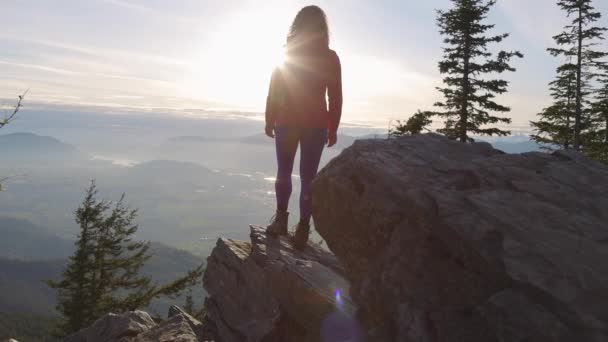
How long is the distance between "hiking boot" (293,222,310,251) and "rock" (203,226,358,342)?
0.49 feet

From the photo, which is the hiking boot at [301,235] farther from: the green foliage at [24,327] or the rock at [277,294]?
the green foliage at [24,327]

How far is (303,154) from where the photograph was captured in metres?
6.97

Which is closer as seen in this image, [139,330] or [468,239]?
[468,239]

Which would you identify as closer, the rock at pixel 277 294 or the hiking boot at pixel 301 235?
the rock at pixel 277 294

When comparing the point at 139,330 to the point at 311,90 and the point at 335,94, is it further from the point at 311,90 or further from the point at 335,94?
the point at 335,94

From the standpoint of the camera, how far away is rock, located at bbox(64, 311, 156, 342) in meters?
8.11

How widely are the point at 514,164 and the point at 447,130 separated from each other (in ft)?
80.5

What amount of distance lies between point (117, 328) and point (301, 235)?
483cm

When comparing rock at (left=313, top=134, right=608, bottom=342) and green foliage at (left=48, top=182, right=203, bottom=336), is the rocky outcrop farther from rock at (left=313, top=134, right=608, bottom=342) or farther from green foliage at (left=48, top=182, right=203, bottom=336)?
green foliage at (left=48, top=182, right=203, bottom=336)

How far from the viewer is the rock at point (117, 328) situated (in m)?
8.11

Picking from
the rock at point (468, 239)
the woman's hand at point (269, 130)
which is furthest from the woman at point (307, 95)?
the rock at point (468, 239)

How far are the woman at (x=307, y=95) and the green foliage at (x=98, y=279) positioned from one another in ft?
72.2

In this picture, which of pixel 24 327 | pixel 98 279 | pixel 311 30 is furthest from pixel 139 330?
pixel 24 327

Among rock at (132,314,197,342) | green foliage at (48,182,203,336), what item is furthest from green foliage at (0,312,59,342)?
rock at (132,314,197,342)
